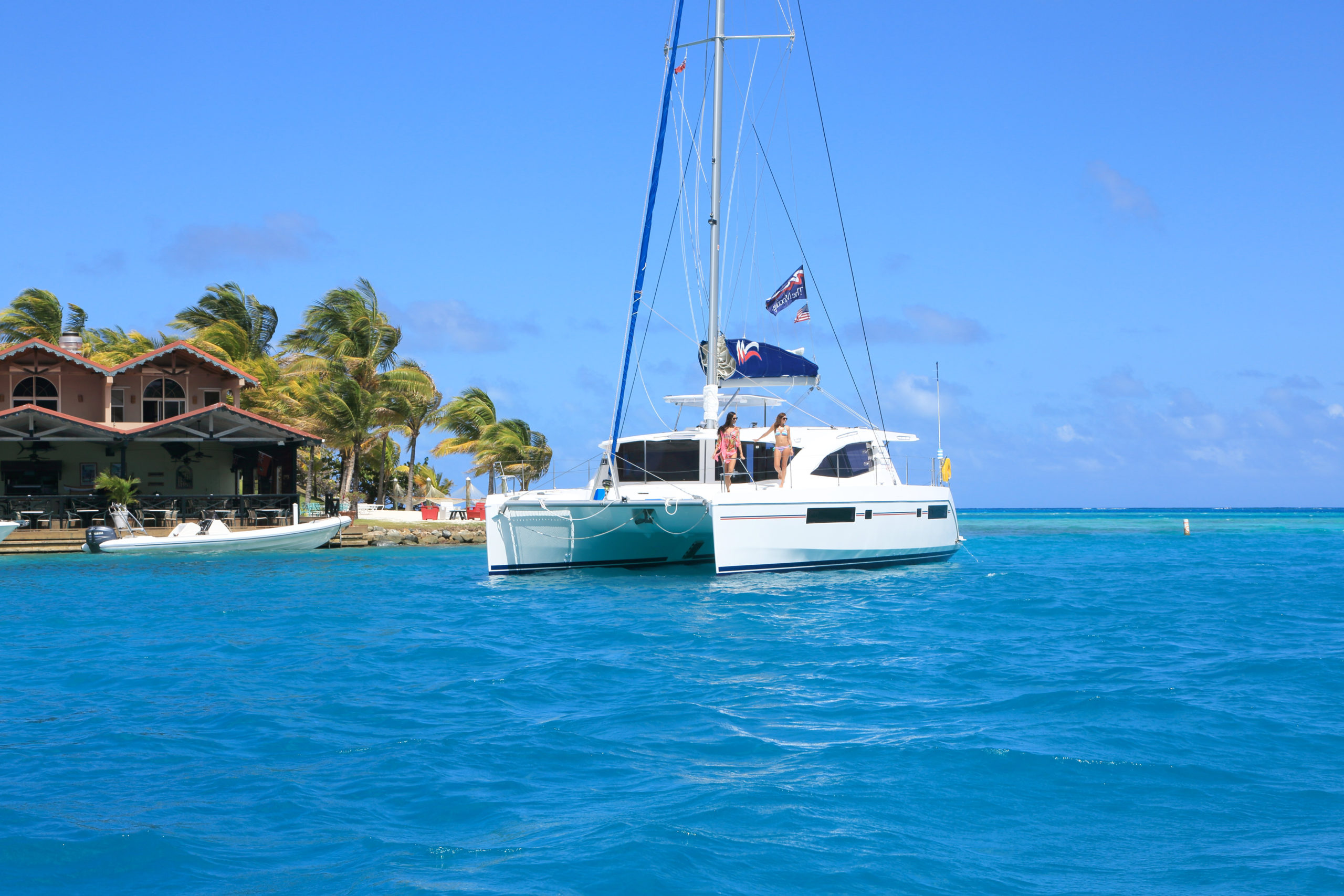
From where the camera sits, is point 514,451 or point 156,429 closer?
point 156,429

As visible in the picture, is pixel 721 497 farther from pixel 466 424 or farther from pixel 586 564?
pixel 466 424

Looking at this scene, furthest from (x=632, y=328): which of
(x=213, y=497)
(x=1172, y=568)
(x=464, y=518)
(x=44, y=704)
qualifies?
(x=464, y=518)

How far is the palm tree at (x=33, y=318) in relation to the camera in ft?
122

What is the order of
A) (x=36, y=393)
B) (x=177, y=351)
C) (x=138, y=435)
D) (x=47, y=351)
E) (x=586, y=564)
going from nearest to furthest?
(x=586, y=564) < (x=138, y=435) < (x=47, y=351) < (x=36, y=393) < (x=177, y=351)

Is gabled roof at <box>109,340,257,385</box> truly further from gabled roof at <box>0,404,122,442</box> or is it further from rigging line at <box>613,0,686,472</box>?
rigging line at <box>613,0,686,472</box>

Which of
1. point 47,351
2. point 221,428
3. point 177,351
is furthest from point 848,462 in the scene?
point 47,351

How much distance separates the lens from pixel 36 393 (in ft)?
96.7

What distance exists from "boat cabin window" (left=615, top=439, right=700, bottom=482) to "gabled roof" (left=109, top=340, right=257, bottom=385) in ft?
62.2

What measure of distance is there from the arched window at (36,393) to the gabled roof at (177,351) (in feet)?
6.45

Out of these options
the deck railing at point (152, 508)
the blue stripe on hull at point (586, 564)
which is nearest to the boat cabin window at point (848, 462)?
Result: the blue stripe on hull at point (586, 564)

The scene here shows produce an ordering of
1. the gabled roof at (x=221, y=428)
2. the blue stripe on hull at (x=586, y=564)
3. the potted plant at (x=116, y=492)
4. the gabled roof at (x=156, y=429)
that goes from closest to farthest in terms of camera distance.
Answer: the blue stripe on hull at (x=586, y=564) < the potted plant at (x=116, y=492) < the gabled roof at (x=156, y=429) < the gabled roof at (x=221, y=428)

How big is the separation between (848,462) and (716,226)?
4.57m

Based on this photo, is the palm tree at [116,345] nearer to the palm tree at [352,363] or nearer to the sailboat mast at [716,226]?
the palm tree at [352,363]

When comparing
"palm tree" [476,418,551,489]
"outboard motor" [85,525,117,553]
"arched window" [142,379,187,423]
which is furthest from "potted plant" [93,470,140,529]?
"palm tree" [476,418,551,489]
